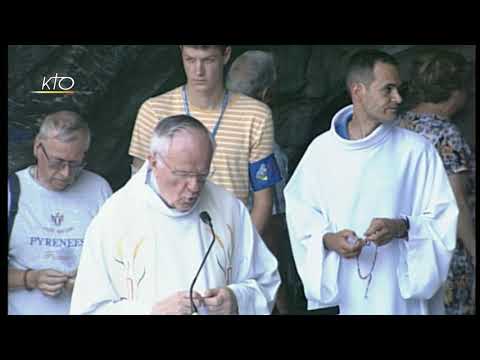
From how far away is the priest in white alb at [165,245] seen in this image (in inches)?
267

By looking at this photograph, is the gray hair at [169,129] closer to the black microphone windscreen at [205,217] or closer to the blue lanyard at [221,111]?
the blue lanyard at [221,111]

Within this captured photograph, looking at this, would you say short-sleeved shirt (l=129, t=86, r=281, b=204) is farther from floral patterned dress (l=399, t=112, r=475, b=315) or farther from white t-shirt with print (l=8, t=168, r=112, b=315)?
floral patterned dress (l=399, t=112, r=475, b=315)

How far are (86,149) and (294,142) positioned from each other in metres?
1.10

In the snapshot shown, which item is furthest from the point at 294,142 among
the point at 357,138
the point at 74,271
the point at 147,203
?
the point at 74,271

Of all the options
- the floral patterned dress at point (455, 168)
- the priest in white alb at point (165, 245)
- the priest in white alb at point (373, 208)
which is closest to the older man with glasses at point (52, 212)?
the priest in white alb at point (165, 245)

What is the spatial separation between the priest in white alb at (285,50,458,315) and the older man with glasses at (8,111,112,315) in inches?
44.6

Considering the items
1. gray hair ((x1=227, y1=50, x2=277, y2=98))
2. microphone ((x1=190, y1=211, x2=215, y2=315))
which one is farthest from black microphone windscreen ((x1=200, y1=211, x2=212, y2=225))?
gray hair ((x1=227, y1=50, x2=277, y2=98))

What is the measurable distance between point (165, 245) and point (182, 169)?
1.31ft

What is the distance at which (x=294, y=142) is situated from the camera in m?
7.08

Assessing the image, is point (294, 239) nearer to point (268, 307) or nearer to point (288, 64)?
point (268, 307)

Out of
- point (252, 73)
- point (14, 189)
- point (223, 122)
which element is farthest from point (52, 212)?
point (252, 73)

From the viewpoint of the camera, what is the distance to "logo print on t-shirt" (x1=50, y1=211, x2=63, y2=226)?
22.8 feet

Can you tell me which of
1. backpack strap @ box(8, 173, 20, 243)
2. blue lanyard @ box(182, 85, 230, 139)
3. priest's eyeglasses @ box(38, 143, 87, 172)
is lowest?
backpack strap @ box(8, 173, 20, 243)

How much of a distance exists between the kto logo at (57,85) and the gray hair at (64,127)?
112 mm
